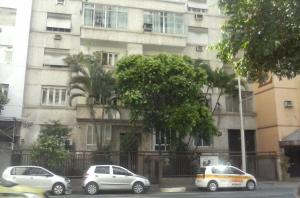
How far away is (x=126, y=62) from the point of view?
86.0ft

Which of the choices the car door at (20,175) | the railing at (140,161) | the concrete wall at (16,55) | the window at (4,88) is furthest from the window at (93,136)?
the car door at (20,175)

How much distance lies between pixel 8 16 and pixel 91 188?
15.9 meters

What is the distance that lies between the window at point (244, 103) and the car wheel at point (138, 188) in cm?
1355

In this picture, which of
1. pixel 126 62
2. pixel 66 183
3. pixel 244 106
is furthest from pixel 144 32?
pixel 66 183

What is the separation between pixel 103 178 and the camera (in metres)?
21.1

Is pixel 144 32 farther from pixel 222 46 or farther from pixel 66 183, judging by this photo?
pixel 222 46

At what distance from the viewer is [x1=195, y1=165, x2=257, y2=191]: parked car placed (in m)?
22.8

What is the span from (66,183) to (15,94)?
1038cm

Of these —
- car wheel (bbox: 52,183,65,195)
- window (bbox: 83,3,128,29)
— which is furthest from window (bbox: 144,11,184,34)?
car wheel (bbox: 52,183,65,195)

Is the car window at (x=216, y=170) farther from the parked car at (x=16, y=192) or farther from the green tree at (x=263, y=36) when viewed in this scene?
the parked car at (x=16, y=192)

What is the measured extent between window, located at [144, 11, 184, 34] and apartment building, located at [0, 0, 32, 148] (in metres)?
9.25

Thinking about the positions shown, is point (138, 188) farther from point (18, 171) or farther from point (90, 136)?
point (90, 136)

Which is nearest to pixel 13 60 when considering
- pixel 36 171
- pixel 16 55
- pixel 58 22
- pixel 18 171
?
pixel 16 55

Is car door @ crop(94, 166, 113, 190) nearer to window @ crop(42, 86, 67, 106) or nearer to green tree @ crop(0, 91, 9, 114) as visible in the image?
green tree @ crop(0, 91, 9, 114)
